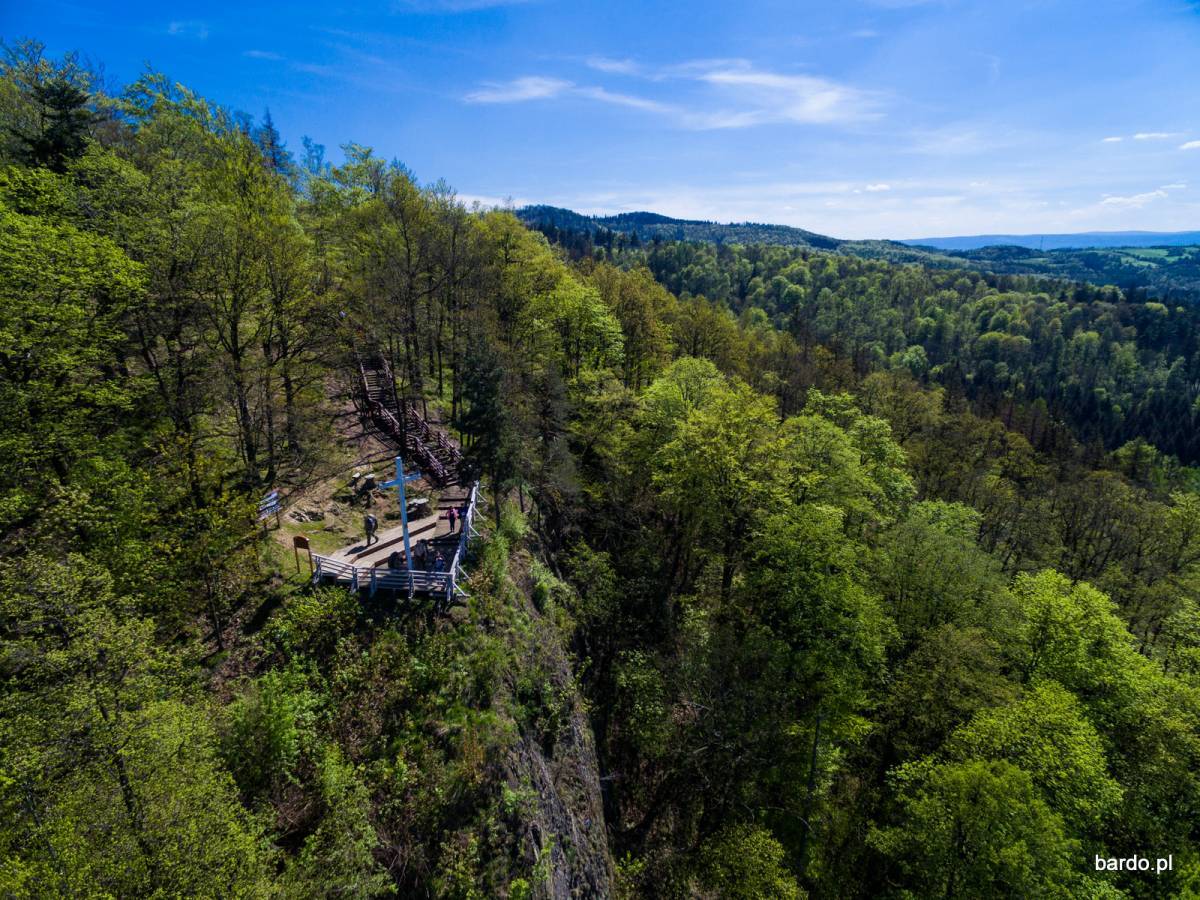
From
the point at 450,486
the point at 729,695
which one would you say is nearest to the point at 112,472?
the point at 450,486

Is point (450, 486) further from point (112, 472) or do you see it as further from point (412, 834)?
point (412, 834)

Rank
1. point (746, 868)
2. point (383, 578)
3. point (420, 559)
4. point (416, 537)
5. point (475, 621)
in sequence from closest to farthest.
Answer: point (383, 578), point (475, 621), point (420, 559), point (746, 868), point (416, 537)

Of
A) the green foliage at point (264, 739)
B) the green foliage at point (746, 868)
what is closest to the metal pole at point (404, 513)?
the green foliage at point (264, 739)

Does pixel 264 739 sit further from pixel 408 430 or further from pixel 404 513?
pixel 408 430

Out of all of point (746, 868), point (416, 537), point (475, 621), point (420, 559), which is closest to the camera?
point (475, 621)

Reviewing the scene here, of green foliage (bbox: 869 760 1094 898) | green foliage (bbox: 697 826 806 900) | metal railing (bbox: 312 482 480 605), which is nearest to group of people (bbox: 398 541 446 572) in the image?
metal railing (bbox: 312 482 480 605)

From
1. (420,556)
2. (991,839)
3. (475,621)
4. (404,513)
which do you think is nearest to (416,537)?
(420,556)
